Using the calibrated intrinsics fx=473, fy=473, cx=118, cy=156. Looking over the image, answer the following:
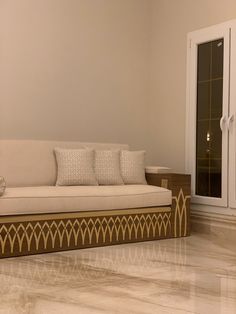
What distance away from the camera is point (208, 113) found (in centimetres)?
489

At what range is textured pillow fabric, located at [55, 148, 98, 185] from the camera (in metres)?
4.40

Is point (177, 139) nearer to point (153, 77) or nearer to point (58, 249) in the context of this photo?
point (153, 77)

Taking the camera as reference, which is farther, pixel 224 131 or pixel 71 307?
pixel 224 131

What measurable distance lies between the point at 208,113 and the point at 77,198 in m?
1.82

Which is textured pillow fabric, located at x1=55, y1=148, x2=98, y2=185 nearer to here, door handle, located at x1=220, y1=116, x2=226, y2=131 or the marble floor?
the marble floor

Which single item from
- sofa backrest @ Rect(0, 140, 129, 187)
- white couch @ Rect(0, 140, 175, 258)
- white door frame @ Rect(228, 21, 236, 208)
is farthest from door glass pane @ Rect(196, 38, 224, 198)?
sofa backrest @ Rect(0, 140, 129, 187)

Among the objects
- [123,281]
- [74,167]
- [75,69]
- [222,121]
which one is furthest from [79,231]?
[75,69]

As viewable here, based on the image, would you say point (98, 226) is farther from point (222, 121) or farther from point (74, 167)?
point (222, 121)

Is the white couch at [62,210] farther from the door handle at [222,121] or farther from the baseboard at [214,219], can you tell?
the door handle at [222,121]

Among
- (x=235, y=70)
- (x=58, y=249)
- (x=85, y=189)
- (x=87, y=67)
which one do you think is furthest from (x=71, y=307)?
(x=87, y=67)

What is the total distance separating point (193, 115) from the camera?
16.6 ft

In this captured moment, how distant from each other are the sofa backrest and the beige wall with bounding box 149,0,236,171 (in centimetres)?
144

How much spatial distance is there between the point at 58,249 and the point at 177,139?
218 cm

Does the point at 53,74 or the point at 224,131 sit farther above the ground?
the point at 53,74
